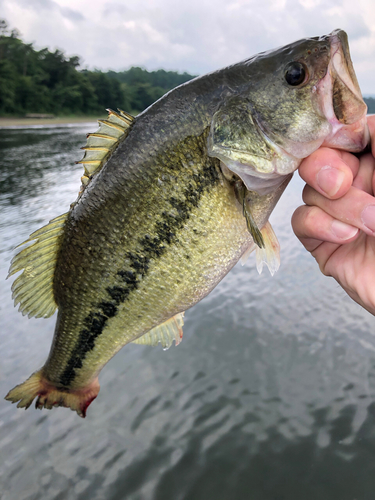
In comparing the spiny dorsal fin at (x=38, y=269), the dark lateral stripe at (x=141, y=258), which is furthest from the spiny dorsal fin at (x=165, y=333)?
the spiny dorsal fin at (x=38, y=269)

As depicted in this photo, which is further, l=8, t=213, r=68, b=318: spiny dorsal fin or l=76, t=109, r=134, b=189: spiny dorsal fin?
l=8, t=213, r=68, b=318: spiny dorsal fin

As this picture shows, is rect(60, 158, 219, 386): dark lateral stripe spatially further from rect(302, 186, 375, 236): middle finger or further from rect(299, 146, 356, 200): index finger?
rect(302, 186, 375, 236): middle finger

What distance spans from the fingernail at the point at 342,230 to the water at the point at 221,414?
3098 mm

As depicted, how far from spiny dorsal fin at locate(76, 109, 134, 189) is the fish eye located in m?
0.88

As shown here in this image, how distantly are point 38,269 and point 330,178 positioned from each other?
6.12 feet

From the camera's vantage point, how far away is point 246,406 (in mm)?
4598

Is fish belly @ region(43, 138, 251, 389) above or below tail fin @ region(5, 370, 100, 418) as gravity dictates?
above

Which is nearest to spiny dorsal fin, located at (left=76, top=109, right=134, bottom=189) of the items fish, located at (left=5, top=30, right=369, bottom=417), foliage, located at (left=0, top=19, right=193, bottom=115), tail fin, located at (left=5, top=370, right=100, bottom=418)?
fish, located at (left=5, top=30, right=369, bottom=417)

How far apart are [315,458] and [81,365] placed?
2955mm

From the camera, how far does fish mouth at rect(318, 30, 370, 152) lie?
5.04ft

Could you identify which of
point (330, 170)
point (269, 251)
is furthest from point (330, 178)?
point (269, 251)

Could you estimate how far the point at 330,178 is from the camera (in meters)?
1.67

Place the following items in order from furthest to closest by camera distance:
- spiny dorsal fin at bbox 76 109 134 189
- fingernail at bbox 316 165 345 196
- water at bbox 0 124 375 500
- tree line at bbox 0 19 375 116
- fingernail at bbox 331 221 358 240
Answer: tree line at bbox 0 19 375 116, water at bbox 0 124 375 500, spiny dorsal fin at bbox 76 109 134 189, fingernail at bbox 331 221 358 240, fingernail at bbox 316 165 345 196

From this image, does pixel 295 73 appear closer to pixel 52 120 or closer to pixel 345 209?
pixel 345 209
